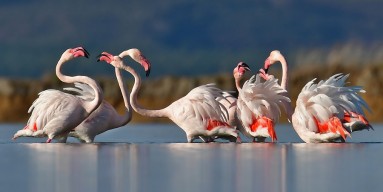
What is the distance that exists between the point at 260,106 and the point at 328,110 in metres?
1.34

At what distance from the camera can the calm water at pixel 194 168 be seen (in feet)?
38.7

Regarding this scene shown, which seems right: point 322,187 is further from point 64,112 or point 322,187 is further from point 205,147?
point 64,112

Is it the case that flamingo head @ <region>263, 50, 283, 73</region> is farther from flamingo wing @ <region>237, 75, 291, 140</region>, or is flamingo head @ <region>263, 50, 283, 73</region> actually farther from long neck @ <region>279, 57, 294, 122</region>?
flamingo wing @ <region>237, 75, 291, 140</region>

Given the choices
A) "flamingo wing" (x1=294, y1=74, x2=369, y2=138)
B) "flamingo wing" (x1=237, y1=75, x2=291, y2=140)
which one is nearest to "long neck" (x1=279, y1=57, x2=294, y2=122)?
"flamingo wing" (x1=237, y1=75, x2=291, y2=140)

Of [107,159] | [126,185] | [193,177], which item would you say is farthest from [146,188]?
[107,159]

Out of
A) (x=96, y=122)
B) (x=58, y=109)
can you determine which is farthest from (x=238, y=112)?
(x=58, y=109)

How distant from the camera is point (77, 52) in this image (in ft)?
68.3

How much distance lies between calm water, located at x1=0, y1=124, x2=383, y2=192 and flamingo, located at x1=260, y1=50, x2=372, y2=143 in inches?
15.1

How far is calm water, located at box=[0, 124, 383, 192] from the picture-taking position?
38.7ft

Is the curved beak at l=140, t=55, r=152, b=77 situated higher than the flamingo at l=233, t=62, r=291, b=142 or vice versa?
the curved beak at l=140, t=55, r=152, b=77

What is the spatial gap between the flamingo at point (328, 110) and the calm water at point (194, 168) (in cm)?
38

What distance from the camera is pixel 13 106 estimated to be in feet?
324

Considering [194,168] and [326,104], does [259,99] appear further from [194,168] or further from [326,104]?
[194,168]

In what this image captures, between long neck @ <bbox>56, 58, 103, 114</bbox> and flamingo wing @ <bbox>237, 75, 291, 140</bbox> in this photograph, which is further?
long neck @ <bbox>56, 58, 103, 114</bbox>
